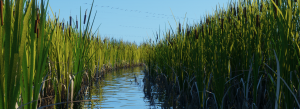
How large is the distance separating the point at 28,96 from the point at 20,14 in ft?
2.52

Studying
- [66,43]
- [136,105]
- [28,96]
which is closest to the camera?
[28,96]

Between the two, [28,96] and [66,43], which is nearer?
[28,96]

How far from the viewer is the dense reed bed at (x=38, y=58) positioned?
178cm

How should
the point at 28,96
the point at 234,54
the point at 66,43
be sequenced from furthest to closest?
the point at 66,43 → the point at 234,54 → the point at 28,96

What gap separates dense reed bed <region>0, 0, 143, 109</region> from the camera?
1.78m

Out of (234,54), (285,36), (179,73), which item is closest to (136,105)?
(179,73)

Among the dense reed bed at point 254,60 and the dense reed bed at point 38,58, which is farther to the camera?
the dense reed bed at point 254,60

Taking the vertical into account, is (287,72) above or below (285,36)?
below

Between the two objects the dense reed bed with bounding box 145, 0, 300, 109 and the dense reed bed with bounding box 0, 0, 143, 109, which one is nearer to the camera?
the dense reed bed with bounding box 0, 0, 143, 109

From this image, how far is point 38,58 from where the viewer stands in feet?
7.38

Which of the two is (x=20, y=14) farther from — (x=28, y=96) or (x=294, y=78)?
(x=294, y=78)

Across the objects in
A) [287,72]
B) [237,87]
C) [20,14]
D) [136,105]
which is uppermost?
[20,14]

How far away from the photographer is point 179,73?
4902 millimetres

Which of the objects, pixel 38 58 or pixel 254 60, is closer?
pixel 38 58
